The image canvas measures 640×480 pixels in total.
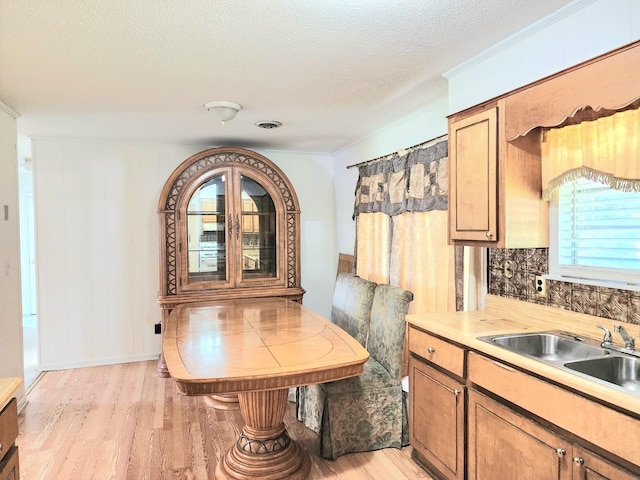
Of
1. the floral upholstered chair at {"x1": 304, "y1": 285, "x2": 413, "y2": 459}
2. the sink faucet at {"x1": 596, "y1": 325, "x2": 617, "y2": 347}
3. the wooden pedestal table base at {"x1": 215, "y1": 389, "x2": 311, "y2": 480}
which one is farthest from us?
the floral upholstered chair at {"x1": 304, "y1": 285, "x2": 413, "y2": 459}

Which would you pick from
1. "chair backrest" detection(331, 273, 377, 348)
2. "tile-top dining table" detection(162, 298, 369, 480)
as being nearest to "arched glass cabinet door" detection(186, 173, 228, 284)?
"tile-top dining table" detection(162, 298, 369, 480)

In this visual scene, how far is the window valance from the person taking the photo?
176 cm

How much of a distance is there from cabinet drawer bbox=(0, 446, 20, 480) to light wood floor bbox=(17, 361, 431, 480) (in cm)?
107

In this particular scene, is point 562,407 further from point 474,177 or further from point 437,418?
point 474,177

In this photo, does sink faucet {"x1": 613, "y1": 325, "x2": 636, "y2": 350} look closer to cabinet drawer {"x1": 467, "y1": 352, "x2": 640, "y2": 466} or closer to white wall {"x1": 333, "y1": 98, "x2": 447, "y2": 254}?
cabinet drawer {"x1": 467, "y1": 352, "x2": 640, "y2": 466}

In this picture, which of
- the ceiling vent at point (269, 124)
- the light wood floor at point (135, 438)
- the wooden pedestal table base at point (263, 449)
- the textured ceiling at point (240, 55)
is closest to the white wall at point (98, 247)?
the light wood floor at point (135, 438)

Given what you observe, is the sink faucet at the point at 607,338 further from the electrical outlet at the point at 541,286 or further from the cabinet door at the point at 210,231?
the cabinet door at the point at 210,231

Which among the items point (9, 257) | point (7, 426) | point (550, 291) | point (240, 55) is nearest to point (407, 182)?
point (550, 291)

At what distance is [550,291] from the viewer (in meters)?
2.17

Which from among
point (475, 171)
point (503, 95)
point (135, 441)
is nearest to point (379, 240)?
point (475, 171)

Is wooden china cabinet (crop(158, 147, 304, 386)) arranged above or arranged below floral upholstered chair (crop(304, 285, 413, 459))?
above

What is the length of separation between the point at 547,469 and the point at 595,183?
1286mm

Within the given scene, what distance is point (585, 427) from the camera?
139 centimetres

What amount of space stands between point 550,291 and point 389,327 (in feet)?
3.07
